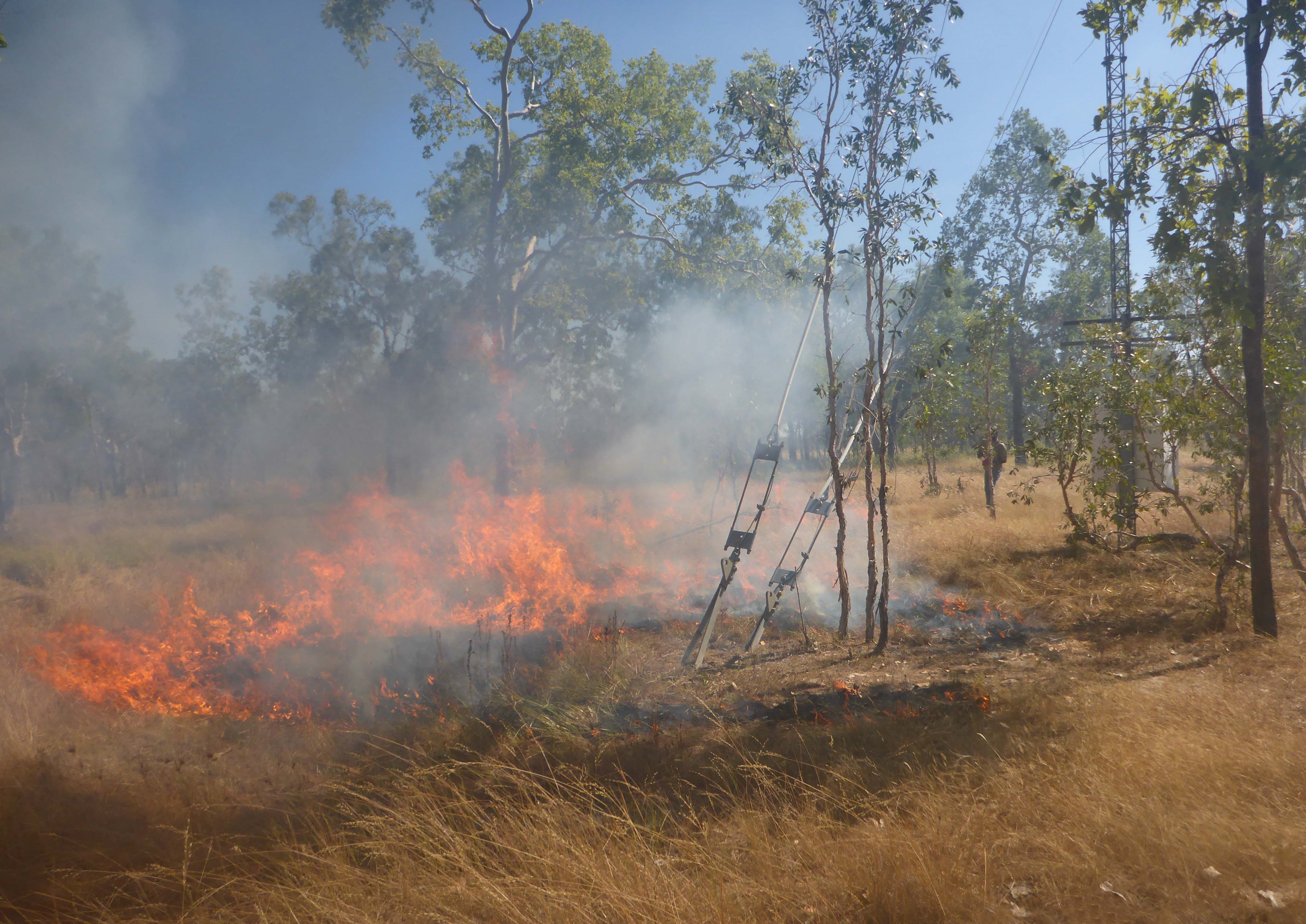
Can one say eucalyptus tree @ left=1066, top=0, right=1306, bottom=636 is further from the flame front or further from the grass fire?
the flame front

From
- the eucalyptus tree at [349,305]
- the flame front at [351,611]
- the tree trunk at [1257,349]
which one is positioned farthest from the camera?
the eucalyptus tree at [349,305]

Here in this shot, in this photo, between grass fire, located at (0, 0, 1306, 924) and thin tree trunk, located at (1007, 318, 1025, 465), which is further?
thin tree trunk, located at (1007, 318, 1025, 465)

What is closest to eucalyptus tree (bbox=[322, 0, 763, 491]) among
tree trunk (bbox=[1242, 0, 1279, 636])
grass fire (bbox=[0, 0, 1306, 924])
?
grass fire (bbox=[0, 0, 1306, 924])

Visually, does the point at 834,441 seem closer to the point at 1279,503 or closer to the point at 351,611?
the point at 1279,503

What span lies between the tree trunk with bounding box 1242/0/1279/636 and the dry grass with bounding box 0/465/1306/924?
0.61 meters

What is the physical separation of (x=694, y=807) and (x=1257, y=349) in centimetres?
649

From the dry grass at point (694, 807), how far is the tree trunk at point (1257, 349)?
24.1 inches

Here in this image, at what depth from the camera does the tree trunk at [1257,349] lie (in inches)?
236

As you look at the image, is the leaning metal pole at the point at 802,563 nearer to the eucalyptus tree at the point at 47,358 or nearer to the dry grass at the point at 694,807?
the dry grass at the point at 694,807

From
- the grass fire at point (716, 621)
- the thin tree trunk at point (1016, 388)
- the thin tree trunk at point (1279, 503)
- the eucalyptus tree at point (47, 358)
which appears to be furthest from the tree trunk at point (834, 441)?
the thin tree trunk at point (1016, 388)

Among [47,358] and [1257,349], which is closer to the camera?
[1257,349]

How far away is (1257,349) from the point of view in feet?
20.6

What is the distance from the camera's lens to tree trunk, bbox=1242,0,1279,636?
5.99m

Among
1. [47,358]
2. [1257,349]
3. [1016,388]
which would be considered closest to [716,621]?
[1257,349]
